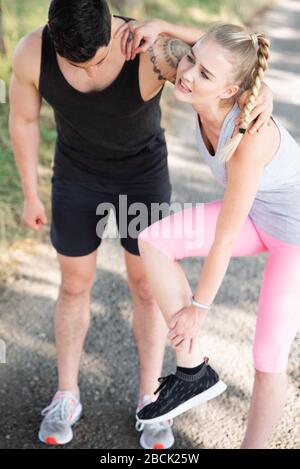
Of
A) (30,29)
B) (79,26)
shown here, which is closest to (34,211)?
(79,26)

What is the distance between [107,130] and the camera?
2.40m

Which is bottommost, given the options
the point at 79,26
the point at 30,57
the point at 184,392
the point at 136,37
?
the point at 184,392

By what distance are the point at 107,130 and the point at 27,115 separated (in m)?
0.34

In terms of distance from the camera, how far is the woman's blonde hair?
1.90 metres

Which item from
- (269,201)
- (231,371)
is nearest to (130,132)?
(269,201)

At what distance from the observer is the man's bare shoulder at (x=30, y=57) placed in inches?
90.6

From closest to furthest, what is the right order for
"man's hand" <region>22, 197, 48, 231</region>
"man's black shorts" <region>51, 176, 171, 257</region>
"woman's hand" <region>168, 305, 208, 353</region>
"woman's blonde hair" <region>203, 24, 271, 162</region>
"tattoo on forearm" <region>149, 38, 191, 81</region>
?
"woman's blonde hair" <region>203, 24, 271, 162</region> < "woman's hand" <region>168, 305, 208, 353</region> < "tattoo on forearm" <region>149, 38, 191, 81</region> < "man's black shorts" <region>51, 176, 171, 257</region> < "man's hand" <region>22, 197, 48, 231</region>

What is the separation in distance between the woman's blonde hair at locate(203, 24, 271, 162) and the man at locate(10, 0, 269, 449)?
32cm

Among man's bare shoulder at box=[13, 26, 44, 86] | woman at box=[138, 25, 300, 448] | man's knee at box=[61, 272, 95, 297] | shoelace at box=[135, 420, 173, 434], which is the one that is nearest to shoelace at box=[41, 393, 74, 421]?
shoelace at box=[135, 420, 173, 434]

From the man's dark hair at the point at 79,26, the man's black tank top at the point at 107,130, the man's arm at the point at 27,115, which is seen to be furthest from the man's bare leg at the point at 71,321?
the man's dark hair at the point at 79,26

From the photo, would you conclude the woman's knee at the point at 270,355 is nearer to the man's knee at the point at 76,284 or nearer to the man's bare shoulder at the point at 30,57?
the man's knee at the point at 76,284

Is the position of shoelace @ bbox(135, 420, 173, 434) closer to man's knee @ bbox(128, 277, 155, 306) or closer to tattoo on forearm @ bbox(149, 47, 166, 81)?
man's knee @ bbox(128, 277, 155, 306)

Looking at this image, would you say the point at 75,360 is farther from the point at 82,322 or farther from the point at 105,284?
the point at 105,284

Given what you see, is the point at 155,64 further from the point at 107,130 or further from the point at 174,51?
the point at 107,130
